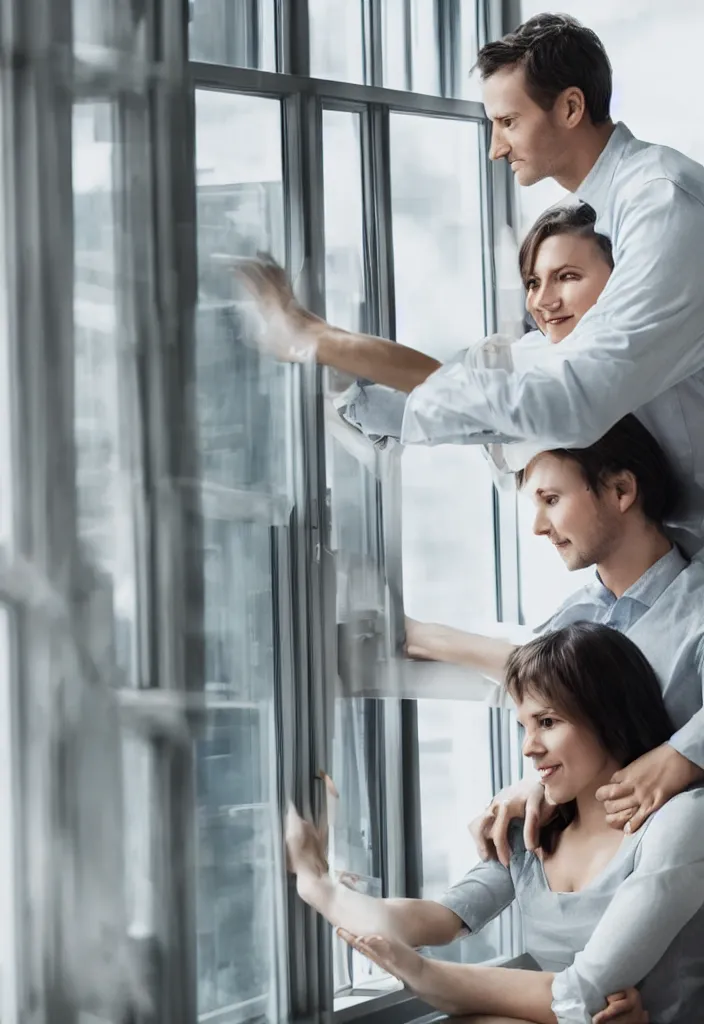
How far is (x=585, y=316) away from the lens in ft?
4.51

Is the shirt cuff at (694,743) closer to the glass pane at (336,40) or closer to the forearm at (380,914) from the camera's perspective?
the forearm at (380,914)

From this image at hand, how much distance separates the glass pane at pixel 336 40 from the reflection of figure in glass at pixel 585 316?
16 cm

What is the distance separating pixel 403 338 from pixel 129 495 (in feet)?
1.36

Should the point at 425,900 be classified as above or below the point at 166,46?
below

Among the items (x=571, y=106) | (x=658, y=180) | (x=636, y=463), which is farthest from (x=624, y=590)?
(x=571, y=106)

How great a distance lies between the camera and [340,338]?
1354 mm

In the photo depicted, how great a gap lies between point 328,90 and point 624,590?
0.68 m

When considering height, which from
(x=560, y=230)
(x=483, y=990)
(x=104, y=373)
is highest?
(x=560, y=230)

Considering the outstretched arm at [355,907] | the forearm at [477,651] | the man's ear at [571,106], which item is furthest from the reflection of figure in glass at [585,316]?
the outstretched arm at [355,907]

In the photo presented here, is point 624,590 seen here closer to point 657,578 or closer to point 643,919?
point 657,578

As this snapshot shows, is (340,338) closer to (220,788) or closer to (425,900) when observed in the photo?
(220,788)

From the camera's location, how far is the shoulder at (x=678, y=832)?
→ 1319mm

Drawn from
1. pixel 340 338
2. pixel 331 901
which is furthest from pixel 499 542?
pixel 331 901

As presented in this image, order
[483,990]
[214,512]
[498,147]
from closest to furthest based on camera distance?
[214,512]
[483,990]
[498,147]
